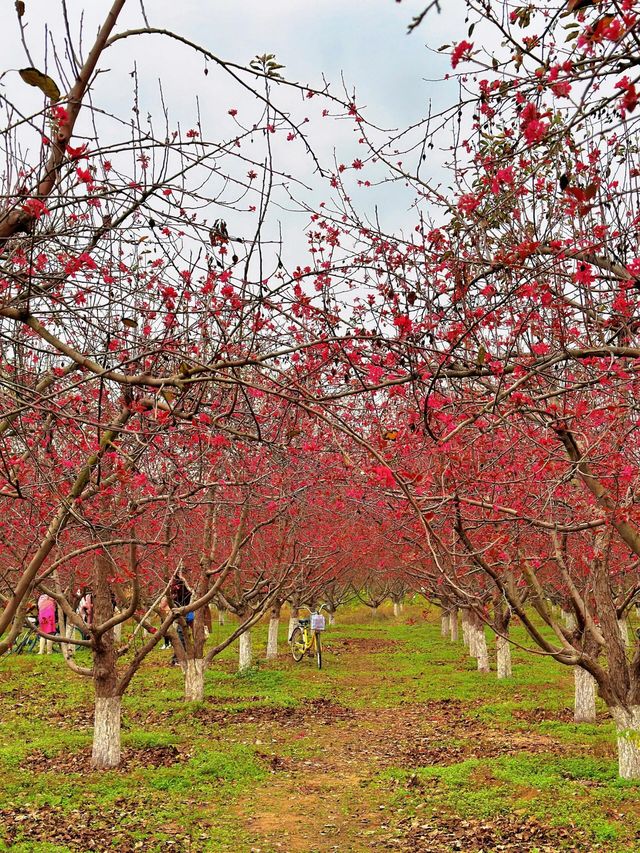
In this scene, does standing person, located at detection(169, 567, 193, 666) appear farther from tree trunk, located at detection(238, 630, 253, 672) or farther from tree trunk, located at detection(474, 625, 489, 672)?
tree trunk, located at detection(474, 625, 489, 672)

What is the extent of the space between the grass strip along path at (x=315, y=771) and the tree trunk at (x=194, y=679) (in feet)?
1.20

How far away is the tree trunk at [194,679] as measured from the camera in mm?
15836

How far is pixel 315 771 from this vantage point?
39.1 ft

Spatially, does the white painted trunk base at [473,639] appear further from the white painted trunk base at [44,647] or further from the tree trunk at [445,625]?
the white painted trunk base at [44,647]

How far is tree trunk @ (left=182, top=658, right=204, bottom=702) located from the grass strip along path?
0.37 meters

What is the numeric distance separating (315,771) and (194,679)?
4855 mm

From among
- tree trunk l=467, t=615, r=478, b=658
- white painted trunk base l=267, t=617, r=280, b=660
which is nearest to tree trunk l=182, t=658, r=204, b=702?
white painted trunk base l=267, t=617, r=280, b=660

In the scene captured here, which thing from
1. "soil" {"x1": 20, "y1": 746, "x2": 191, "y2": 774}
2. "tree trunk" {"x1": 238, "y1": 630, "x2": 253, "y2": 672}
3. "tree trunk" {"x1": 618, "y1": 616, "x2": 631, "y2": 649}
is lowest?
"soil" {"x1": 20, "y1": 746, "x2": 191, "y2": 774}

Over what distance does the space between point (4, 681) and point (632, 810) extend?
16284mm

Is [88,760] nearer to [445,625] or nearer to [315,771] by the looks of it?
[315,771]

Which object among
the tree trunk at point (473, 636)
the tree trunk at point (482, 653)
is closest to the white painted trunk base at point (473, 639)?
the tree trunk at point (473, 636)

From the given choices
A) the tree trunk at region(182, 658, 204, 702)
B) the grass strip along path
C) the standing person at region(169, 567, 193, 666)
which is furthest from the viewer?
the tree trunk at region(182, 658, 204, 702)

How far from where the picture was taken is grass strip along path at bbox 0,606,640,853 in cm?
879

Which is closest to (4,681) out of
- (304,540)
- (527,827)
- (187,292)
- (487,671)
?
(304,540)
